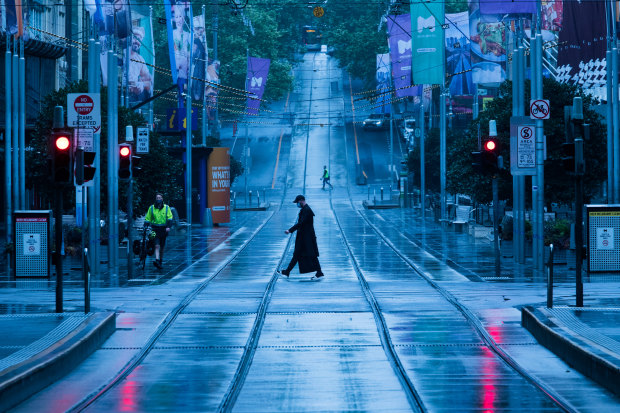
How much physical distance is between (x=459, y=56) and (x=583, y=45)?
2187cm

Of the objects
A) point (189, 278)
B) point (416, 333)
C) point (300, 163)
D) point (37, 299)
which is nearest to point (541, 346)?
point (416, 333)

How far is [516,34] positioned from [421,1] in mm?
17445

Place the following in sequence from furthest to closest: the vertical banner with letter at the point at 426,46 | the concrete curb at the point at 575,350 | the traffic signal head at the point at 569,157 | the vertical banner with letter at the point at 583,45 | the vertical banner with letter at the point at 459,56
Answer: the vertical banner with letter at the point at 459,56 < the vertical banner with letter at the point at 426,46 < the vertical banner with letter at the point at 583,45 < the traffic signal head at the point at 569,157 < the concrete curb at the point at 575,350

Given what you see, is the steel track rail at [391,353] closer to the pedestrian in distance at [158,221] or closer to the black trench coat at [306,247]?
the black trench coat at [306,247]

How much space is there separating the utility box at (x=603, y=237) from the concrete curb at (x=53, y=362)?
12005 mm

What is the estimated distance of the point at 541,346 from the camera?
13.6 meters

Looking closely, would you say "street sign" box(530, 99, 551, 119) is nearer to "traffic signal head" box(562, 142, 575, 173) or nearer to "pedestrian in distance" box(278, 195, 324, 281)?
"pedestrian in distance" box(278, 195, 324, 281)

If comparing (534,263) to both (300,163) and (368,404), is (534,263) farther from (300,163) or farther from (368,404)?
(300,163)

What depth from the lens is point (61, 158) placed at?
15.9 meters

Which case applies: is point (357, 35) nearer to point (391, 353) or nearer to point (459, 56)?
point (459, 56)

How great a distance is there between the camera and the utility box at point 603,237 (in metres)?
23.2

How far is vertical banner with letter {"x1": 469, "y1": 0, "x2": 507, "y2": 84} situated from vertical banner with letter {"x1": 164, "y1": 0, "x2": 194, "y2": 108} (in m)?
13.4

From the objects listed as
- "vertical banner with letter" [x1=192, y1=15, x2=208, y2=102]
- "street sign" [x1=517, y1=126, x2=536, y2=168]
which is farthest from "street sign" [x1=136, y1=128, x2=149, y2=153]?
"vertical banner with letter" [x1=192, y1=15, x2=208, y2=102]

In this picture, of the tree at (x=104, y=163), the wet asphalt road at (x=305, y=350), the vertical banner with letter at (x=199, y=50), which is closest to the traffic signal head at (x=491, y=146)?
the wet asphalt road at (x=305, y=350)
